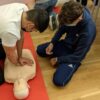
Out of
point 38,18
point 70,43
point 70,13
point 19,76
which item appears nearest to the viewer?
point 38,18

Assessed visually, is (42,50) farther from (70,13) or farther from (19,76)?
(70,13)

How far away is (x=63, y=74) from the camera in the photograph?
4.96ft

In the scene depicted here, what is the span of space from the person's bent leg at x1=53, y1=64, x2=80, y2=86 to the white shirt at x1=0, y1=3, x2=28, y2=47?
42 cm

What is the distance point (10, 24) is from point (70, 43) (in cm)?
57

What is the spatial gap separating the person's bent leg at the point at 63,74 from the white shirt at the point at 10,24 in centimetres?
42

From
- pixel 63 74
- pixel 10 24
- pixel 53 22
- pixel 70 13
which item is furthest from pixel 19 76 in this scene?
pixel 53 22

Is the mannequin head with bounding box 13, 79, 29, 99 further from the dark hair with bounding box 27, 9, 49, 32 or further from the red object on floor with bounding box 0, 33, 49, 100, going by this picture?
the dark hair with bounding box 27, 9, 49, 32

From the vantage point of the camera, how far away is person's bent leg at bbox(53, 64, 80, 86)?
1.48 meters

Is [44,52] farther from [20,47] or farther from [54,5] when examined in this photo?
[54,5]

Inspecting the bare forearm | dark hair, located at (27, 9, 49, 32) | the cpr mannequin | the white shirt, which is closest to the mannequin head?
the cpr mannequin

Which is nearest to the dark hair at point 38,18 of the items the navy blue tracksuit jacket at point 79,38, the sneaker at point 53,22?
the navy blue tracksuit jacket at point 79,38

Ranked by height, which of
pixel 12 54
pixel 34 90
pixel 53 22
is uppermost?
pixel 12 54

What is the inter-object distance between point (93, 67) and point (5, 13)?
789 millimetres

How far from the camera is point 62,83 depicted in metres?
1.47
